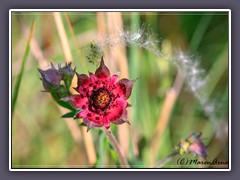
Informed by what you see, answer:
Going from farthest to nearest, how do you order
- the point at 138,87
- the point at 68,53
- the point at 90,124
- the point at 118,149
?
the point at 138,87 → the point at 68,53 → the point at 118,149 → the point at 90,124

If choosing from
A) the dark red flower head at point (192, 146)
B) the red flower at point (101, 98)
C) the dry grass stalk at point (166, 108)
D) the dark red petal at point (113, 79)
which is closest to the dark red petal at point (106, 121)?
the red flower at point (101, 98)

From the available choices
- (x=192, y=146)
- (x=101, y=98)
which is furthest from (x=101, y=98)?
(x=192, y=146)

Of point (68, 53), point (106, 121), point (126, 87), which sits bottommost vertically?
point (106, 121)

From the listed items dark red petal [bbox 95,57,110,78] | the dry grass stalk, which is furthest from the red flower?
the dry grass stalk

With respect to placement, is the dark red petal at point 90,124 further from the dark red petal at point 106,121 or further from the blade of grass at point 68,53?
the blade of grass at point 68,53

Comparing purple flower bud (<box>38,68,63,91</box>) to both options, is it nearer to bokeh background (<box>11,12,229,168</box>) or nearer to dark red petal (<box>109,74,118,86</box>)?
dark red petal (<box>109,74,118,86</box>)

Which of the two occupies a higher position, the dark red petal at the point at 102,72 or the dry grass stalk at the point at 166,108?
the dark red petal at the point at 102,72

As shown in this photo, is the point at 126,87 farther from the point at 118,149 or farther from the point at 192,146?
the point at 192,146
